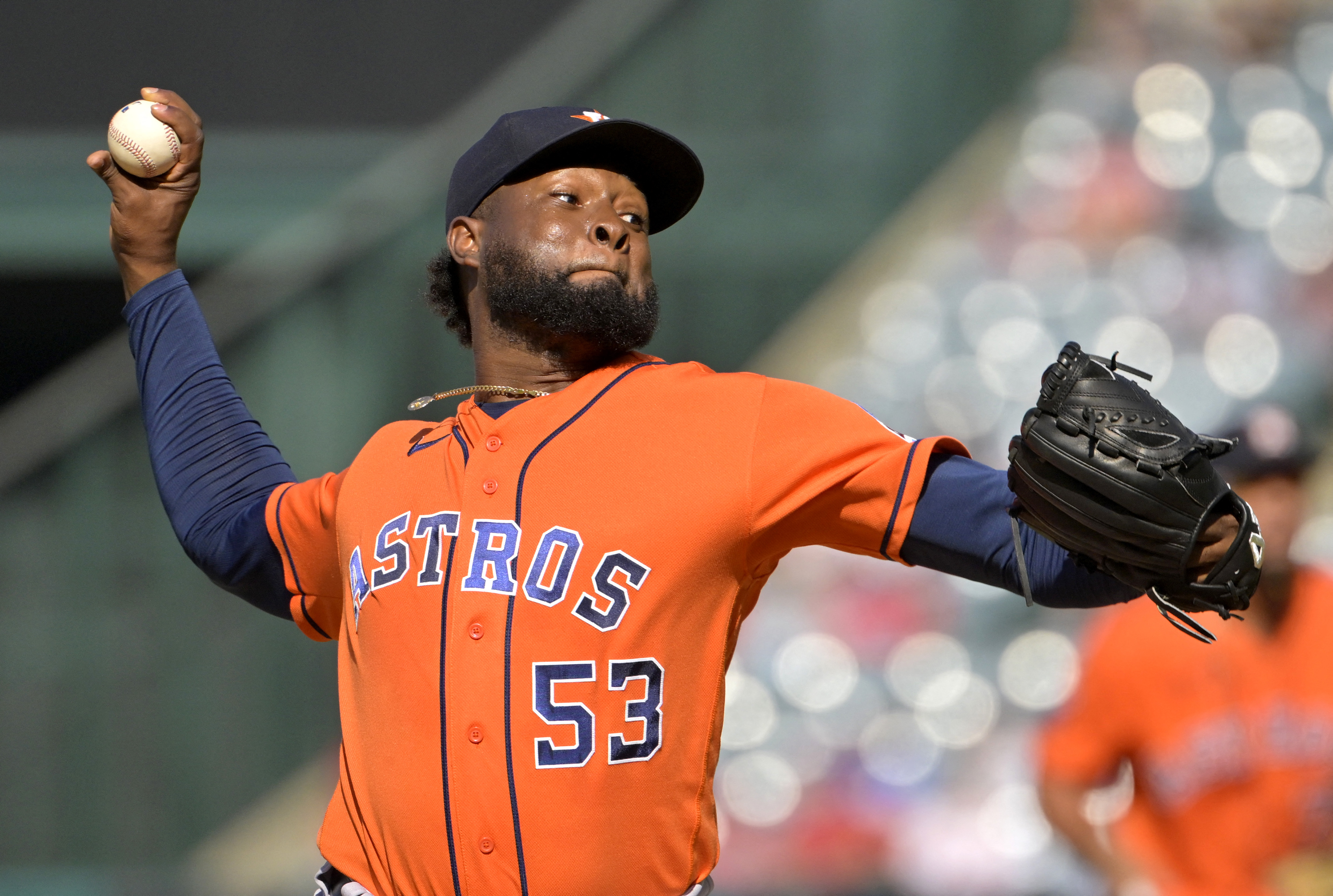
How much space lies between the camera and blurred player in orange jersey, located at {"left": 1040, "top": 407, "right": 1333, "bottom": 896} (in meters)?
2.79

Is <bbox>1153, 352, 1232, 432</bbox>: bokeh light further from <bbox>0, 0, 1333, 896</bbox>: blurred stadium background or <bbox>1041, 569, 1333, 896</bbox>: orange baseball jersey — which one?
<bbox>1041, 569, 1333, 896</bbox>: orange baseball jersey

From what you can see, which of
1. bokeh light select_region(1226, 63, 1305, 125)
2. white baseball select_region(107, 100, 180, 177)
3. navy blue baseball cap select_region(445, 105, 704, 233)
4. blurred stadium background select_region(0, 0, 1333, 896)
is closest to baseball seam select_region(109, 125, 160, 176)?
white baseball select_region(107, 100, 180, 177)

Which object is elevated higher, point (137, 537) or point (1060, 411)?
point (1060, 411)

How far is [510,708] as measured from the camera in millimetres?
1510

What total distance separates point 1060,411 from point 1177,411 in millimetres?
4104

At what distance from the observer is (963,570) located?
1530 millimetres

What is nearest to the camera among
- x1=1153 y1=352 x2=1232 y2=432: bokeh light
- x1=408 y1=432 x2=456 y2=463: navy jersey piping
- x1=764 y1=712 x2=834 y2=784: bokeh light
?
x1=408 y1=432 x2=456 y2=463: navy jersey piping

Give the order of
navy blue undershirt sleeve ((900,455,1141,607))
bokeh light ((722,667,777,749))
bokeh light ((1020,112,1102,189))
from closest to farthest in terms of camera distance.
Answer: navy blue undershirt sleeve ((900,455,1141,607))
bokeh light ((722,667,777,749))
bokeh light ((1020,112,1102,189))

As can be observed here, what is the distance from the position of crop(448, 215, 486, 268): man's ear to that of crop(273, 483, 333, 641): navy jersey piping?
15.8 inches

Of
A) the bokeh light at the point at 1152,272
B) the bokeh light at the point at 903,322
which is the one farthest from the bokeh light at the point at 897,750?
the bokeh light at the point at 1152,272

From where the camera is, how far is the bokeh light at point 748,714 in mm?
4754

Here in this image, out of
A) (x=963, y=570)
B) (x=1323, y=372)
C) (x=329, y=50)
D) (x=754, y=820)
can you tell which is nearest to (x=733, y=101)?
(x=329, y=50)

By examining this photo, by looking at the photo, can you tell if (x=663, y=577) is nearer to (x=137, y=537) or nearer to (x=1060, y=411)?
(x=1060, y=411)

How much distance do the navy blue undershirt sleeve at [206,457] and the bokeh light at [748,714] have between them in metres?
2.99
